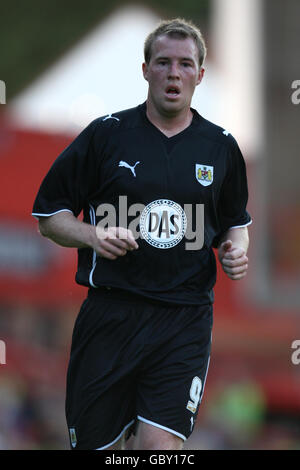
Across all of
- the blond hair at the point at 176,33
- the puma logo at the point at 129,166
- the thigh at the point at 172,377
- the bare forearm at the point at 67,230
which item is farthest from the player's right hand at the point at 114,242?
the blond hair at the point at 176,33

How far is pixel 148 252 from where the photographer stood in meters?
4.42

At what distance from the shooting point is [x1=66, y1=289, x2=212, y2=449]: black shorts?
14.7 ft

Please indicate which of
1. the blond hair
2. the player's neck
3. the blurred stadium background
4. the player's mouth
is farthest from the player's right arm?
the blurred stadium background

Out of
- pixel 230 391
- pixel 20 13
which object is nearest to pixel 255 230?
pixel 230 391

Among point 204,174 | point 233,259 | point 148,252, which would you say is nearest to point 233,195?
point 204,174

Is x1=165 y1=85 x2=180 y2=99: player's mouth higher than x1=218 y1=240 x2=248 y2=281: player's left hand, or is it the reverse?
x1=165 y1=85 x2=180 y2=99: player's mouth

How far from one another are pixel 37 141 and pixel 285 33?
42.0 feet

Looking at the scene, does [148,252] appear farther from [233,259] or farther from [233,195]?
[233,195]

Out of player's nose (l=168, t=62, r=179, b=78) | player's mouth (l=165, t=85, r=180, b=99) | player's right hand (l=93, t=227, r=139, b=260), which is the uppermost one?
player's nose (l=168, t=62, r=179, b=78)

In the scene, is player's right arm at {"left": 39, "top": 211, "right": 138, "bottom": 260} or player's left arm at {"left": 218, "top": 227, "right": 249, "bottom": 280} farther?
player's left arm at {"left": 218, "top": 227, "right": 249, "bottom": 280}

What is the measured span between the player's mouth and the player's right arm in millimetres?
806

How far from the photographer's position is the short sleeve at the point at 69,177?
451cm

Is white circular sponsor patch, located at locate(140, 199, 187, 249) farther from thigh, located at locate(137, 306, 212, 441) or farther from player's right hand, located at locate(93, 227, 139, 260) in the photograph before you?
thigh, located at locate(137, 306, 212, 441)
